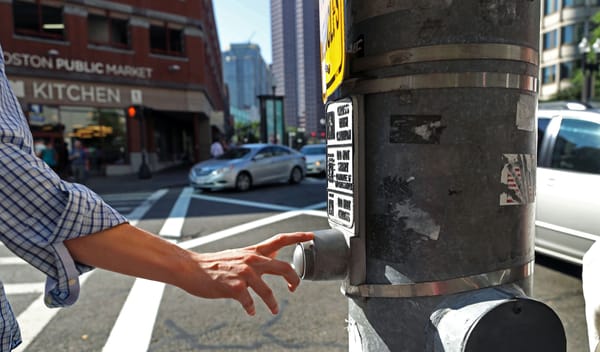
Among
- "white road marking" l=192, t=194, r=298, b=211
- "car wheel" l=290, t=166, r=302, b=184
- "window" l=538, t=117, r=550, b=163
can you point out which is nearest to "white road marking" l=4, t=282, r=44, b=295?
"white road marking" l=192, t=194, r=298, b=211

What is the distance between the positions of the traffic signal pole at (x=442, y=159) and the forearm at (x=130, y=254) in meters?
0.37

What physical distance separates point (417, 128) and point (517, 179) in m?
0.31

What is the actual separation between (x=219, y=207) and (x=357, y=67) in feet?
30.4

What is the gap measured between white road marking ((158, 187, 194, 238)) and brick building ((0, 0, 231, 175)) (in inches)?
332

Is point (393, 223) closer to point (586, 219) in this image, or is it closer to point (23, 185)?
point (23, 185)

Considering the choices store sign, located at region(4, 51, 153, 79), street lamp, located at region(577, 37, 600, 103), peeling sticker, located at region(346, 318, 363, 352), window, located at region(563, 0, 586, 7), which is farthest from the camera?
window, located at region(563, 0, 586, 7)

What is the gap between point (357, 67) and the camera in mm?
1160

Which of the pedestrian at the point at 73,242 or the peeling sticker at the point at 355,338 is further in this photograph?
the peeling sticker at the point at 355,338

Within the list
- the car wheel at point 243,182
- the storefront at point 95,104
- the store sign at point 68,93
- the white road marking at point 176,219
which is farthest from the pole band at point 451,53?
the store sign at point 68,93

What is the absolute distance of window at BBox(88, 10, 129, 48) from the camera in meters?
22.0

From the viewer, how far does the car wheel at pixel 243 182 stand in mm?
13120

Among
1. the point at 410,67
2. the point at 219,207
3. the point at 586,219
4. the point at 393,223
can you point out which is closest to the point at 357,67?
the point at 410,67

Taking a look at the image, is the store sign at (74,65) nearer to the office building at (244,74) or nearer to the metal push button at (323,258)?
the metal push button at (323,258)

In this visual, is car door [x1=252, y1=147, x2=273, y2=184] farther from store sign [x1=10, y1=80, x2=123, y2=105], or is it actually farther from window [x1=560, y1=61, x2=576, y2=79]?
window [x1=560, y1=61, x2=576, y2=79]
